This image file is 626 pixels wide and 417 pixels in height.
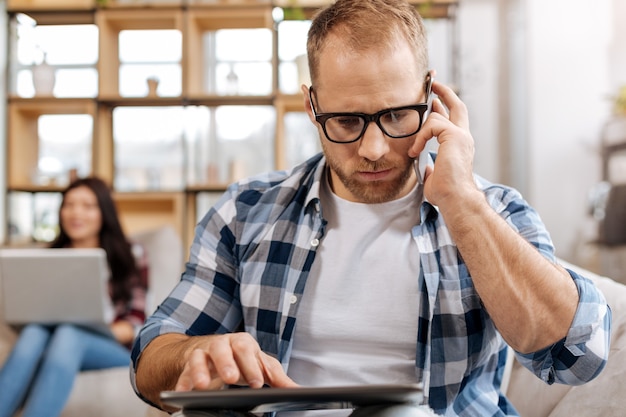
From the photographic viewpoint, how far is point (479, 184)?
126 cm

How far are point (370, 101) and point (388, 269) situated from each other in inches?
11.3

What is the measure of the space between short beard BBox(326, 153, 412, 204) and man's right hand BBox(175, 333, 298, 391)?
1.31ft

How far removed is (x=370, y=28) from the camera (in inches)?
47.0

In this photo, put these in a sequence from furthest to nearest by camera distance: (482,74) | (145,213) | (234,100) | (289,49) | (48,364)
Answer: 1. (482,74)
2. (289,49)
3. (145,213)
4. (234,100)
5. (48,364)

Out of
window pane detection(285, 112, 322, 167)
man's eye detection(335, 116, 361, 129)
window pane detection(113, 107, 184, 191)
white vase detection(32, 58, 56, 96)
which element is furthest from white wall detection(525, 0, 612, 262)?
man's eye detection(335, 116, 361, 129)

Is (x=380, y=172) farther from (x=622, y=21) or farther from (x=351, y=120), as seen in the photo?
(x=622, y=21)

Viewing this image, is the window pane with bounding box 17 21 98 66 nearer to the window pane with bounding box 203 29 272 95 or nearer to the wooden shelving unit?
the wooden shelving unit

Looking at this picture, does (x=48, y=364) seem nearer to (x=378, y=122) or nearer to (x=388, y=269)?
(x=388, y=269)

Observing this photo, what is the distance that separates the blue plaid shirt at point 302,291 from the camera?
1099mm

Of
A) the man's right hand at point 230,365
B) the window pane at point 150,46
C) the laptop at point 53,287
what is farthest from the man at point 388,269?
the window pane at point 150,46

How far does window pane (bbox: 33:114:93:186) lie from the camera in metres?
4.25

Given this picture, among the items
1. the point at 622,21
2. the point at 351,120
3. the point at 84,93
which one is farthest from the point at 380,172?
the point at 622,21

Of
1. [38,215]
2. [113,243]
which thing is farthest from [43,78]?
[113,243]

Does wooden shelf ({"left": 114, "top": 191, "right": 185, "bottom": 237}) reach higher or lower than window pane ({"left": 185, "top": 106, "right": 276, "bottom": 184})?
lower
